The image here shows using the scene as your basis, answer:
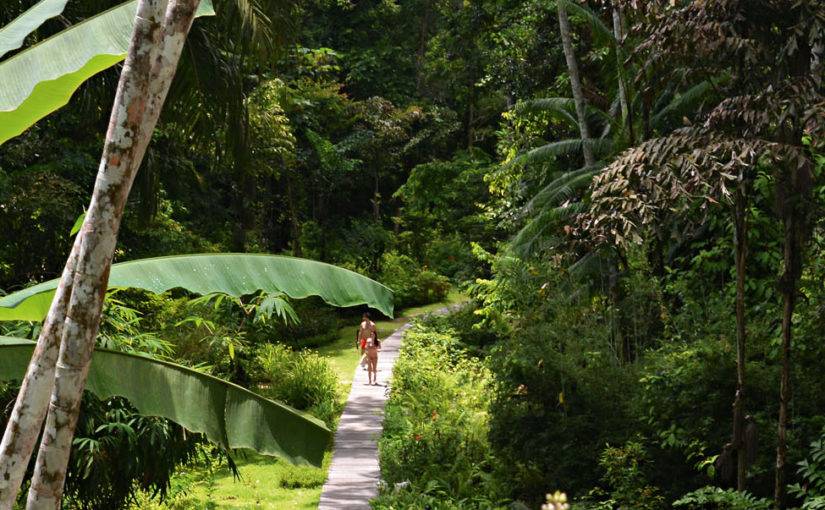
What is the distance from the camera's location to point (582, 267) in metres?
10.8

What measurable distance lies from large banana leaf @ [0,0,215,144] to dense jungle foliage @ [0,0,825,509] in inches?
106

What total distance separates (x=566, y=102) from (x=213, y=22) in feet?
19.0

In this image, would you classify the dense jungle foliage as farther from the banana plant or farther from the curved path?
the banana plant

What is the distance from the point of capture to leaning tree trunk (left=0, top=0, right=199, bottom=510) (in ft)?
7.42

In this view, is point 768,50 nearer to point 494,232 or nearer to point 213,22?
point 213,22

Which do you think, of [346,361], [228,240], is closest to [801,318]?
[346,361]

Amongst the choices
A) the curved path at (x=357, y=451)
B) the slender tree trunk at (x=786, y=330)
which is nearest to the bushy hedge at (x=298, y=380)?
the curved path at (x=357, y=451)

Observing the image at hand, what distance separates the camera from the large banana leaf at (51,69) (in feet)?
8.44

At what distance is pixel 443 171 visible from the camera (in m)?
22.9

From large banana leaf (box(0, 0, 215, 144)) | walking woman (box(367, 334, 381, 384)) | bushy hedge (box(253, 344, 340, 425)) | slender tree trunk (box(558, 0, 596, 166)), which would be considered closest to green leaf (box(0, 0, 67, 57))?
large banana leaf (box(0, 0, 215, 144))

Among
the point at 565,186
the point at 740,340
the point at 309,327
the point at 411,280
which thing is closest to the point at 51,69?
the point at 740,340

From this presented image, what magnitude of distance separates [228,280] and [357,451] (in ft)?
27.8

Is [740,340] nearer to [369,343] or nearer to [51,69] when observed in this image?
[51,69]

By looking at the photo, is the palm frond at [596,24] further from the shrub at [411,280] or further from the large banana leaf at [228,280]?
the shrub at [411,280]
